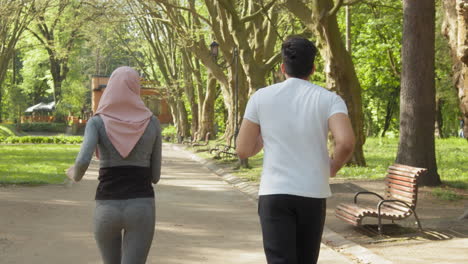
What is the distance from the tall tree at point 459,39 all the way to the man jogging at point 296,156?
626 cm

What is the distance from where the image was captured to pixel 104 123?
425 centimetres

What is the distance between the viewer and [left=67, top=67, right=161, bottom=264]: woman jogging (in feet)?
13.8

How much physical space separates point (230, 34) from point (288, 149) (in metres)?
23.9

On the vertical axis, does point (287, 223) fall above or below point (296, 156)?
below

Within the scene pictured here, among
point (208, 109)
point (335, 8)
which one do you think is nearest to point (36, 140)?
point (208, 109)

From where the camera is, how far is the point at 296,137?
367 centimetres

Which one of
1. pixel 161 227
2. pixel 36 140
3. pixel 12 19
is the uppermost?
pixel 12 19

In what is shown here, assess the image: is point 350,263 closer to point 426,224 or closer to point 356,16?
point 426,224

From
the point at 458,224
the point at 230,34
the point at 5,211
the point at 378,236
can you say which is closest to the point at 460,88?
the point at 458,224

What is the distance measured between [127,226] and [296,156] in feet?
3.85

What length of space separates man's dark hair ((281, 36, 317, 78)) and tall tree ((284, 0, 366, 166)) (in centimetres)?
1397

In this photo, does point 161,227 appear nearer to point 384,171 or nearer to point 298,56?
point 298,56

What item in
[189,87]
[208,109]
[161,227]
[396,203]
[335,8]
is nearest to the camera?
[396,203]

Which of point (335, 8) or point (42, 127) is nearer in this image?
point (335, 8)
